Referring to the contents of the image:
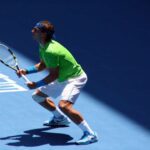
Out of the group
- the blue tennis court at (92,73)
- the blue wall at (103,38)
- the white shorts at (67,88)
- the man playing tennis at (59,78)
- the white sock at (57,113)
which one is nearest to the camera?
the man playing tennis at (59,78)

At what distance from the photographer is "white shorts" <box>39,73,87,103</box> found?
20.3 ft

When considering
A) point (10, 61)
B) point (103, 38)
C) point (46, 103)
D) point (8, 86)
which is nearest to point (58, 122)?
point (46, 103)

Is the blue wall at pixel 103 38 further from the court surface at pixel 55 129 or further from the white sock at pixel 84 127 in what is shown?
the white sock at pixel 84 127

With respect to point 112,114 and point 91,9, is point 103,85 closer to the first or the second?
point 112,114

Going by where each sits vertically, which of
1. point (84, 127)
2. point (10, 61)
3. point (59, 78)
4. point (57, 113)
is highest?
point (10, 61)

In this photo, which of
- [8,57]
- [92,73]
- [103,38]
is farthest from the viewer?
[103,38]

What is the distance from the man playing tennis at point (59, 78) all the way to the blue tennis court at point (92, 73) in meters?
0.33

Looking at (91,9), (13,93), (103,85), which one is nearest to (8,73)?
(13,93)

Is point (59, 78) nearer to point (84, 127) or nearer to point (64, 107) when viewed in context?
point (64, 107)

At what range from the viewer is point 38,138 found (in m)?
6.37

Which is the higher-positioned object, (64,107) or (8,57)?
(8,57)

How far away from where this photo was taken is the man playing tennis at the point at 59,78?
605 centimetres

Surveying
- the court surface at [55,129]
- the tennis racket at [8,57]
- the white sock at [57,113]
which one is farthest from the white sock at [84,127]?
the tennis racket at [8,57]

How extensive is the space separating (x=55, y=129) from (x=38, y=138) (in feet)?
1.30
